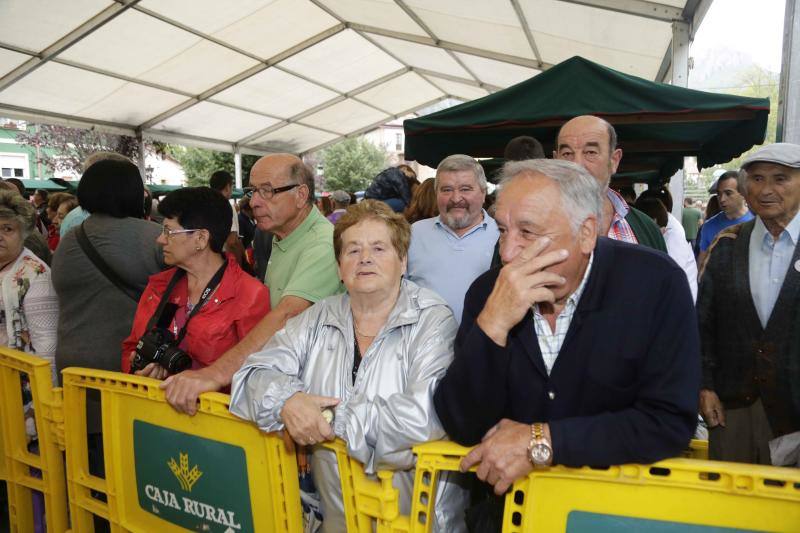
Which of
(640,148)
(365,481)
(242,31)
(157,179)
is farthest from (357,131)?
(157,179)

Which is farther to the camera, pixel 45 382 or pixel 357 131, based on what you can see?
pixel 357 131

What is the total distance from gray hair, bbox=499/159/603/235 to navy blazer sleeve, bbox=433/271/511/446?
17.2 inches

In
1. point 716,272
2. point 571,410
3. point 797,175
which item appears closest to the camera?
point 571,410

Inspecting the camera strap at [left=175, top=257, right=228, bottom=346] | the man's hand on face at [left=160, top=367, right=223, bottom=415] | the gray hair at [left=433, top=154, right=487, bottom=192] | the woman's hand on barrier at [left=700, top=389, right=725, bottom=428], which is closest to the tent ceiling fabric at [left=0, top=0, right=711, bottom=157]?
the gray hair at [left=433, top=154, right=487, bottom=192]

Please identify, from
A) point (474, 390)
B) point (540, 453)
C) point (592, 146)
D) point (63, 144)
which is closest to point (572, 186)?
point (474, 390)

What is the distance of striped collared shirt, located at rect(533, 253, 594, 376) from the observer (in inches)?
68.3

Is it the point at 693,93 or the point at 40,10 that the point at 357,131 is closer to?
the point at 40,10

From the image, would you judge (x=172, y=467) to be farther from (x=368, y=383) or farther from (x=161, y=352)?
(x=368, y=383)

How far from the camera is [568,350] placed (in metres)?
1.65

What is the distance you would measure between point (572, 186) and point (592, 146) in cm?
119

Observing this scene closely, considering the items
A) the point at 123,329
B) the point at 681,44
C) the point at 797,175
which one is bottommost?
the point at 123,329

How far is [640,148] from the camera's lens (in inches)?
182

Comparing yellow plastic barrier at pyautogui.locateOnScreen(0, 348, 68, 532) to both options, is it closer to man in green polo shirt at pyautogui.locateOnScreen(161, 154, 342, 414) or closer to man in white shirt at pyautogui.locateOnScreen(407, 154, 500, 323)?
man in green polo shirt at pyautogui.locateOnScreen(161, 154, 342, 414)

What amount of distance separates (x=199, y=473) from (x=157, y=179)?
56.7 metres
